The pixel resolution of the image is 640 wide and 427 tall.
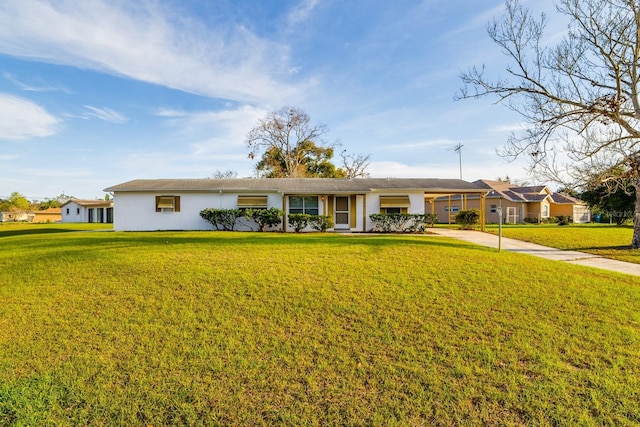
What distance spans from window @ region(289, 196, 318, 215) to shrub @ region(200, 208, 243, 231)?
3.07 metres

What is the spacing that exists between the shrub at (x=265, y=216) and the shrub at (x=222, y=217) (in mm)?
704

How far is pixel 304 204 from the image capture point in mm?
19703

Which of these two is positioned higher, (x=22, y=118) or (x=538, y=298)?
(x=22, y=118)

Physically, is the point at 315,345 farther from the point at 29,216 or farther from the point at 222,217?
the point at 29,216

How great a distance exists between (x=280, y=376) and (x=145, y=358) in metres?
1.80

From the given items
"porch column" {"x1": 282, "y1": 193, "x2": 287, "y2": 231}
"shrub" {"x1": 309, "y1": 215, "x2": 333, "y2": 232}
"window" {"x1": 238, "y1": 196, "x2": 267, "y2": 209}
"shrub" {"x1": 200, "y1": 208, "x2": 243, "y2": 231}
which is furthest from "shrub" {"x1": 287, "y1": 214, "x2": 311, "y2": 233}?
"shrub" {"x1": 200, "y1": 208, "x2": 243, "y2": 231}

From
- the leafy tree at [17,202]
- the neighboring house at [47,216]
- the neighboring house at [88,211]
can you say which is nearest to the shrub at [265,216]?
the neighboring house at [88,211]

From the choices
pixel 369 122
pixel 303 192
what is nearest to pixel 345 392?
pixel 303 192

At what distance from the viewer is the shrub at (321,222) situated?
718 inches

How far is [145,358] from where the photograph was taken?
422cm

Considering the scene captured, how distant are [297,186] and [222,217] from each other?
189 inches

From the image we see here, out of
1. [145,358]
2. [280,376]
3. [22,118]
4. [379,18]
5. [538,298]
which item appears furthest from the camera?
[22,118]

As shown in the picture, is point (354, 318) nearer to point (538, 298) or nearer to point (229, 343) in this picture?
point (229, 343)

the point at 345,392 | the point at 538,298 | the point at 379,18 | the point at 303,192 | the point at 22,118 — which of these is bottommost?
the point at 345,392
